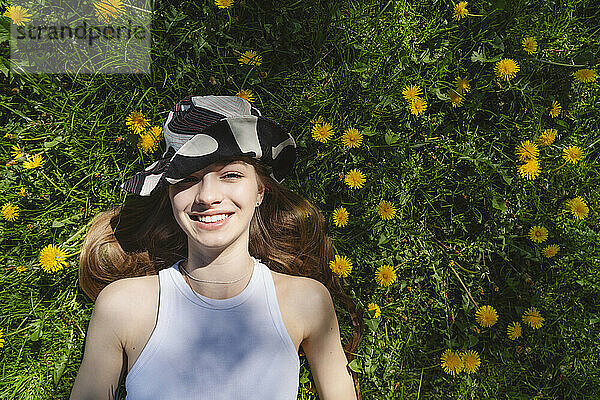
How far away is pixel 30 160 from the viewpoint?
7.27 feet

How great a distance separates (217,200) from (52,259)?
0.82 metres

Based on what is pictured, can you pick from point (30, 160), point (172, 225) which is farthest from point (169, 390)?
point (30, 160)

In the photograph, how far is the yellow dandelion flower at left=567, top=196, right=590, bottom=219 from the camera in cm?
224

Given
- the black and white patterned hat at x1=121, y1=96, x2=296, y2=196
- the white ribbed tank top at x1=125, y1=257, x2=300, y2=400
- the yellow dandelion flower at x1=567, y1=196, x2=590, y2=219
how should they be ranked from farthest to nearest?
the yellow dandelion flower at x1=567, y1=196, x2=590, y2=219 → the white ribbed tank top at x1=125, y1=257, x2=300, y2=400 → the black and white patterned hat at x1=121, y1=96, x2=296, y2=196

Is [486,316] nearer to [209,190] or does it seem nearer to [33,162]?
[209,190]

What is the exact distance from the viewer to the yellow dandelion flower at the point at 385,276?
2.19 meters

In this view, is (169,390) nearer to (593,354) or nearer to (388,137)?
(388,137)

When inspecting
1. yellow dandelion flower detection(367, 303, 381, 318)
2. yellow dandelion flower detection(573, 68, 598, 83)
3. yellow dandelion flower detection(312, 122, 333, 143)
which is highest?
yellow dandelion flower detection(573, 68, 598, 83)

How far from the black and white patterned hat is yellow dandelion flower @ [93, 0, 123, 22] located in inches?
23.0

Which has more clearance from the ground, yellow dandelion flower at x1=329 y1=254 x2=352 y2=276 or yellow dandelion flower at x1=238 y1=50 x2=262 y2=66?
yellow dandelion flower at x1=238 y1=50 x2=262 y2=66

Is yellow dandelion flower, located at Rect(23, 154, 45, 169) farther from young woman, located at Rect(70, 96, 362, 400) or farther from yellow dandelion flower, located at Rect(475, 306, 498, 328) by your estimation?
yellow dandelion flower, located at Rect(475, 306, 498, 328)

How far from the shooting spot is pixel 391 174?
2.27m

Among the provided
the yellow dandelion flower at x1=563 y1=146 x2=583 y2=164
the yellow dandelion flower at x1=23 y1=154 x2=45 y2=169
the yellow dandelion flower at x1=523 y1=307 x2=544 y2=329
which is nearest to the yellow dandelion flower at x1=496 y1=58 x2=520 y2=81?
the yellow dandelion flower at x1=563 y1=146 x2=583 y2=164

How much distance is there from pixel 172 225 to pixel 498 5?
1673mm
